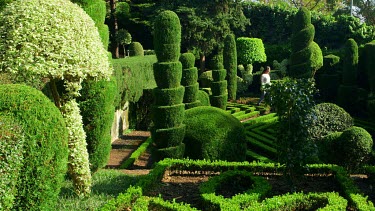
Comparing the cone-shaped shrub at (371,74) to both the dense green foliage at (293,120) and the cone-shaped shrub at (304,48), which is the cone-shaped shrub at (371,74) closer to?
the cone-shaped shrub at (304,48)

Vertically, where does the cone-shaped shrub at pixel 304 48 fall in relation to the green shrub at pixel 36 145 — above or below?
above

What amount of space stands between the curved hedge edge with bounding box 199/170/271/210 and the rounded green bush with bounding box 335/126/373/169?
351cm

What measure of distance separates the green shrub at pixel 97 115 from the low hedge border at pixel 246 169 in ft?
4.67

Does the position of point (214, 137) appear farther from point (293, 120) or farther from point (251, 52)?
point (251, 52)

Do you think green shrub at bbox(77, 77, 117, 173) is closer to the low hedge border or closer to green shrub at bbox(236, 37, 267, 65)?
the low hedge border

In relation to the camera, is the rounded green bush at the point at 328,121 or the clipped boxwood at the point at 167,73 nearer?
the clipped boxwood at the point at 167,73

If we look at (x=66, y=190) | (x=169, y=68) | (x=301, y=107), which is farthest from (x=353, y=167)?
(x=66, y=190)

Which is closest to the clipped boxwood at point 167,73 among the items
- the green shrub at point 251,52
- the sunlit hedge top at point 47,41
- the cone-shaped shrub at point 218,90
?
the sunlit hedge top at point 47,41

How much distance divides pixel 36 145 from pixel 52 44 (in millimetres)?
2065

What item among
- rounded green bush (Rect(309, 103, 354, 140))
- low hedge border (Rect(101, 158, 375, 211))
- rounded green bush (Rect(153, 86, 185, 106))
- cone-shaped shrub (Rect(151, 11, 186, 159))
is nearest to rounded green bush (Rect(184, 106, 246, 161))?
cone-shaped shrub (Rect(151, 11, 186, 159))

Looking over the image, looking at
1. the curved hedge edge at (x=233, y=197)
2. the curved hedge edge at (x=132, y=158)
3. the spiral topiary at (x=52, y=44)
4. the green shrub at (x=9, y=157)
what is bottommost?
the curved hedge edge at (x=132, y=158)

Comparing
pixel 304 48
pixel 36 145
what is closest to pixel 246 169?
pixel 36 145

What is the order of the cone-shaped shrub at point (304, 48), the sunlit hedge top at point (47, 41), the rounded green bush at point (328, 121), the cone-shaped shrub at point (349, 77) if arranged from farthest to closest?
the cone-shaped shrub at point (304, 48) < the cone-shaped shrub at point (349, 77) < the rounded green bush at point (328, 121) < the sunlit hedge top at point (47, 41)

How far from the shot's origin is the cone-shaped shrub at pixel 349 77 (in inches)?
789
